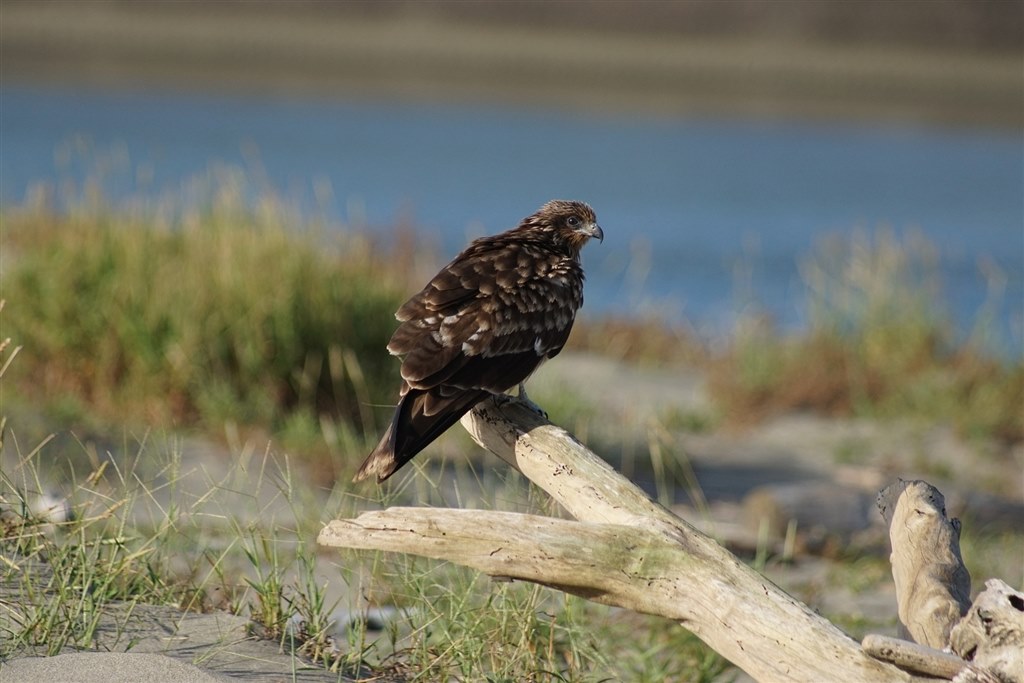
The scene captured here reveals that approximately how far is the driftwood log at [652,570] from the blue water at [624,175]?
818 cm

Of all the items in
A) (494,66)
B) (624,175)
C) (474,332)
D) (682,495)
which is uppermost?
(474,332)

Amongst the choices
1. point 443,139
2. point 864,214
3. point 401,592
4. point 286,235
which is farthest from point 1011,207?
point 401,592

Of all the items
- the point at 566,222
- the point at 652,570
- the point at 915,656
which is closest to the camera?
the point at 915,656

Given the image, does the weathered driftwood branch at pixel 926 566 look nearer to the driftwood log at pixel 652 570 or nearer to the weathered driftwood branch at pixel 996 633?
the weathered driftwood branch at pixel 996 633

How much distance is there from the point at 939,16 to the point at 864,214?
3562 cm

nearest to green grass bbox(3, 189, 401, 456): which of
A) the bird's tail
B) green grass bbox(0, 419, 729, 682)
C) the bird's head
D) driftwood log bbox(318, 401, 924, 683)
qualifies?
the bird's head

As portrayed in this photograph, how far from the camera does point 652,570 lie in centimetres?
360

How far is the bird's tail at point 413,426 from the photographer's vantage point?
4070 millimetres

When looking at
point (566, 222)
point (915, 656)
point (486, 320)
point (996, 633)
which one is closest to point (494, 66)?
point (566, 222)

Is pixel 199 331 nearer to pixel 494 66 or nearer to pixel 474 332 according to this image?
pixel 474 332

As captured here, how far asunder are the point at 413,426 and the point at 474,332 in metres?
0.46

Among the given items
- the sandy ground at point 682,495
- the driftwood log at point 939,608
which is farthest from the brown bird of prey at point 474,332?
the driftwood log at point 939,608

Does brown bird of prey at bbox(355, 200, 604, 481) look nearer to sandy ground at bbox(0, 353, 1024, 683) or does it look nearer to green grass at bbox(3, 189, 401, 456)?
sandy ground at bbox(0, 353, 1024, 683)

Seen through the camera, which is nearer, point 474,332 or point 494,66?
point 474,332
